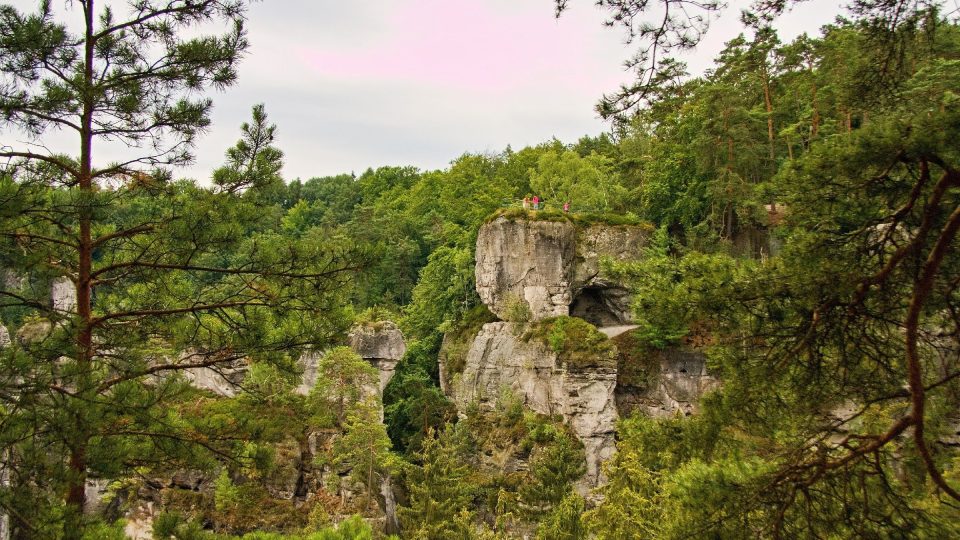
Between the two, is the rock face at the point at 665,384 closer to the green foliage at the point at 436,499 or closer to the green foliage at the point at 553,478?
the green foliage at the point at 553,478

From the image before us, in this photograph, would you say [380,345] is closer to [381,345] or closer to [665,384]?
[381,345]

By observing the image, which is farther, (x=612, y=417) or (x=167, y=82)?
(x=612, y=417)

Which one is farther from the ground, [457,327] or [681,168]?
[681,168]

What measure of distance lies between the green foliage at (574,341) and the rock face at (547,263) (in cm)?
78

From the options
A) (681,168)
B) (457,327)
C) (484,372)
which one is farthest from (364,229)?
(681,168)

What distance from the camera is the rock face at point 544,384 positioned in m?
19.1

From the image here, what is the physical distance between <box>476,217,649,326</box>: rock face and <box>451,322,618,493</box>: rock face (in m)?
1.17

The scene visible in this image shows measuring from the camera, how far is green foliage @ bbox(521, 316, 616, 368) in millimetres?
19234

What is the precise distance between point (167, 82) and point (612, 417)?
54.5ft

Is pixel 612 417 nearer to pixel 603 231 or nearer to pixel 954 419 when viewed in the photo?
pixel 603 231

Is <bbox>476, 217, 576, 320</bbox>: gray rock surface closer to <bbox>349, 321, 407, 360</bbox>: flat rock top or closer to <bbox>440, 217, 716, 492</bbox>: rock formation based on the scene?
<bbox>440, 217, 716, 492</bbox>: rock formation

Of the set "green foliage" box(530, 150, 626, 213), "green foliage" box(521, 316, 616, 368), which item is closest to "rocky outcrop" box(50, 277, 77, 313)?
"green foliage" box(521, 316, 616, 368)

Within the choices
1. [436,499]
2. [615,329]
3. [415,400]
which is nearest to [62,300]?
[436,499]

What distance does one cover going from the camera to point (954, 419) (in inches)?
500
